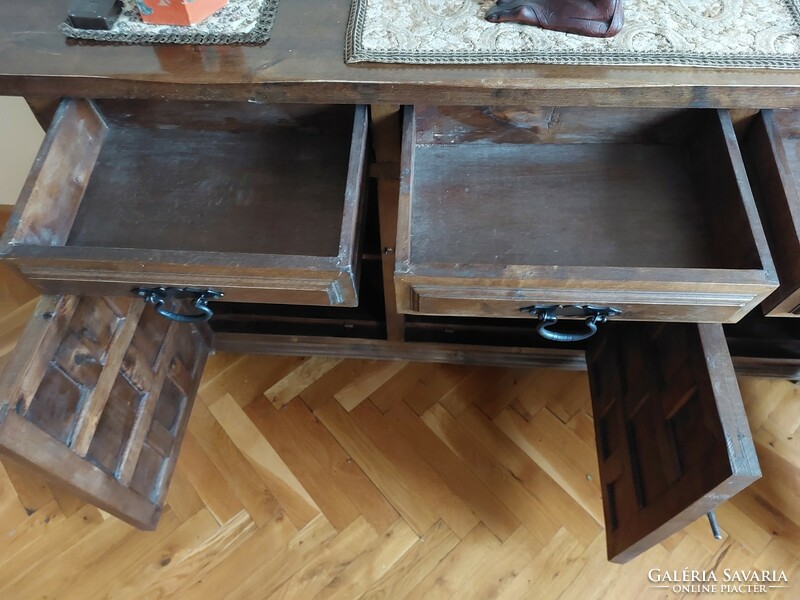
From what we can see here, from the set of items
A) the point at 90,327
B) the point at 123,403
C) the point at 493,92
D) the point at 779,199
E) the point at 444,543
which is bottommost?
the point at 444,543

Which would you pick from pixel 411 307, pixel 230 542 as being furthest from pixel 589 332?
pixel 230 542

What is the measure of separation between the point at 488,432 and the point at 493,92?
29.7 inches

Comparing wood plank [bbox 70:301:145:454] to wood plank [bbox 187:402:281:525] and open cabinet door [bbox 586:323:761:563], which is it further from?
open cabinet door [bbox 586:323:761:563]

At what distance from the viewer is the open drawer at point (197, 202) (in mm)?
678

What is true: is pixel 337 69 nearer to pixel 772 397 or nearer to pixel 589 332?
pixel 589 332

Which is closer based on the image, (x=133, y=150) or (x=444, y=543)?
(x=133, y=150)

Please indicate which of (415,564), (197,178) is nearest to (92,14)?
(197,178)

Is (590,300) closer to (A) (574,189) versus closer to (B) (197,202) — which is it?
(A) (574,189)

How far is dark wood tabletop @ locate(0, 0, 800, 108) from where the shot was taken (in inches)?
27.4

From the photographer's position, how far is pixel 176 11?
735mm

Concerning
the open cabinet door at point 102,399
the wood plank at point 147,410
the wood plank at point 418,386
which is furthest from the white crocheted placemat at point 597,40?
the wood plank at point 418,386

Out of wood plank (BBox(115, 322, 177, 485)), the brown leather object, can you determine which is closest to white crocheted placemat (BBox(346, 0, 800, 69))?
the brown leather object

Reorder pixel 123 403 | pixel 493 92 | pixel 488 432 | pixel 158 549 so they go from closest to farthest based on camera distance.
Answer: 1. pixel 493 92
2. pixel 123 403
3. pixel 158 549
4. pixel 488 432

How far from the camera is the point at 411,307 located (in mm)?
731
